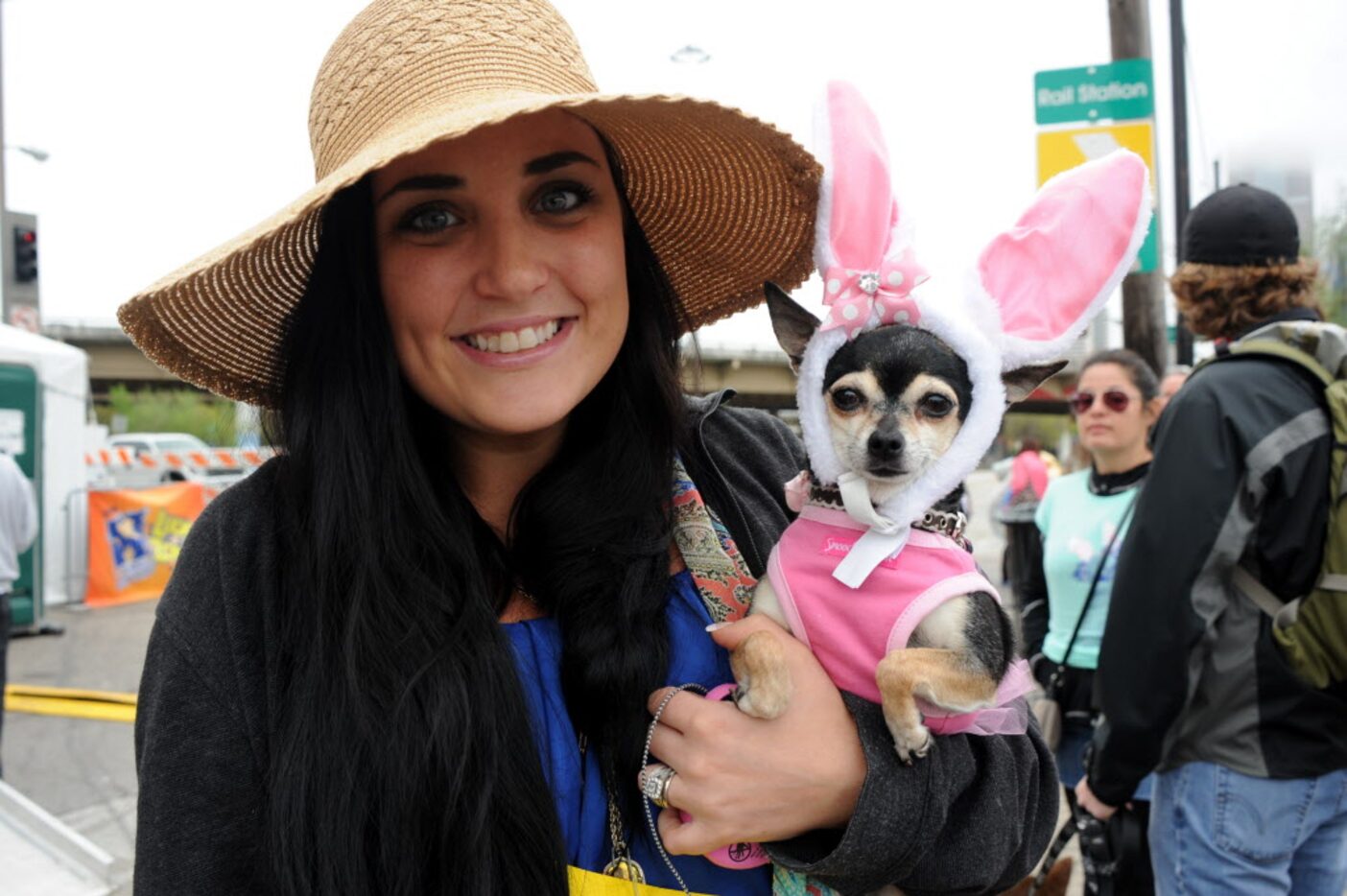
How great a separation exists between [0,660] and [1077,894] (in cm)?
550

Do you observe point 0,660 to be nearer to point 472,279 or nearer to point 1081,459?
point 472,279

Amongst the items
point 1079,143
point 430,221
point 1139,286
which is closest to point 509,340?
point 430,221

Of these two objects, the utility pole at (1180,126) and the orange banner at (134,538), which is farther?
the orange banner at (134,538)

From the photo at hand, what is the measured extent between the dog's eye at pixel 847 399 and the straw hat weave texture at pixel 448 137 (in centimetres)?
42

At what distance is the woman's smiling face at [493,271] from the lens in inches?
56.1

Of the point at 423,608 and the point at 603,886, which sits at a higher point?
the point at 423,608

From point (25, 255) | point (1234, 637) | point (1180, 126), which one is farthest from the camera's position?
point (25, 255)

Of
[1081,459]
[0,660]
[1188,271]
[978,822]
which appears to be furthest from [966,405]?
[0,660]

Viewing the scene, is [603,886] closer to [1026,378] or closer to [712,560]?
[712,560]

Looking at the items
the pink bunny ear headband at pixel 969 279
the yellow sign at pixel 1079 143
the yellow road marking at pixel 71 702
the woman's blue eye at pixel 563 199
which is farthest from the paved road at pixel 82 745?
the yellow sign at pixel 1079 143

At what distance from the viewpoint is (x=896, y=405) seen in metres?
1.52

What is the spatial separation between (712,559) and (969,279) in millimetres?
642

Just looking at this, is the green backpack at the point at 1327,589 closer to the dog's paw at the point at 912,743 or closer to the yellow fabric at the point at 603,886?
the dog's paw at the point at 912,743

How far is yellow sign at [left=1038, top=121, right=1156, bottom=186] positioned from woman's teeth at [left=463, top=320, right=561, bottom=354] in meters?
4.34
